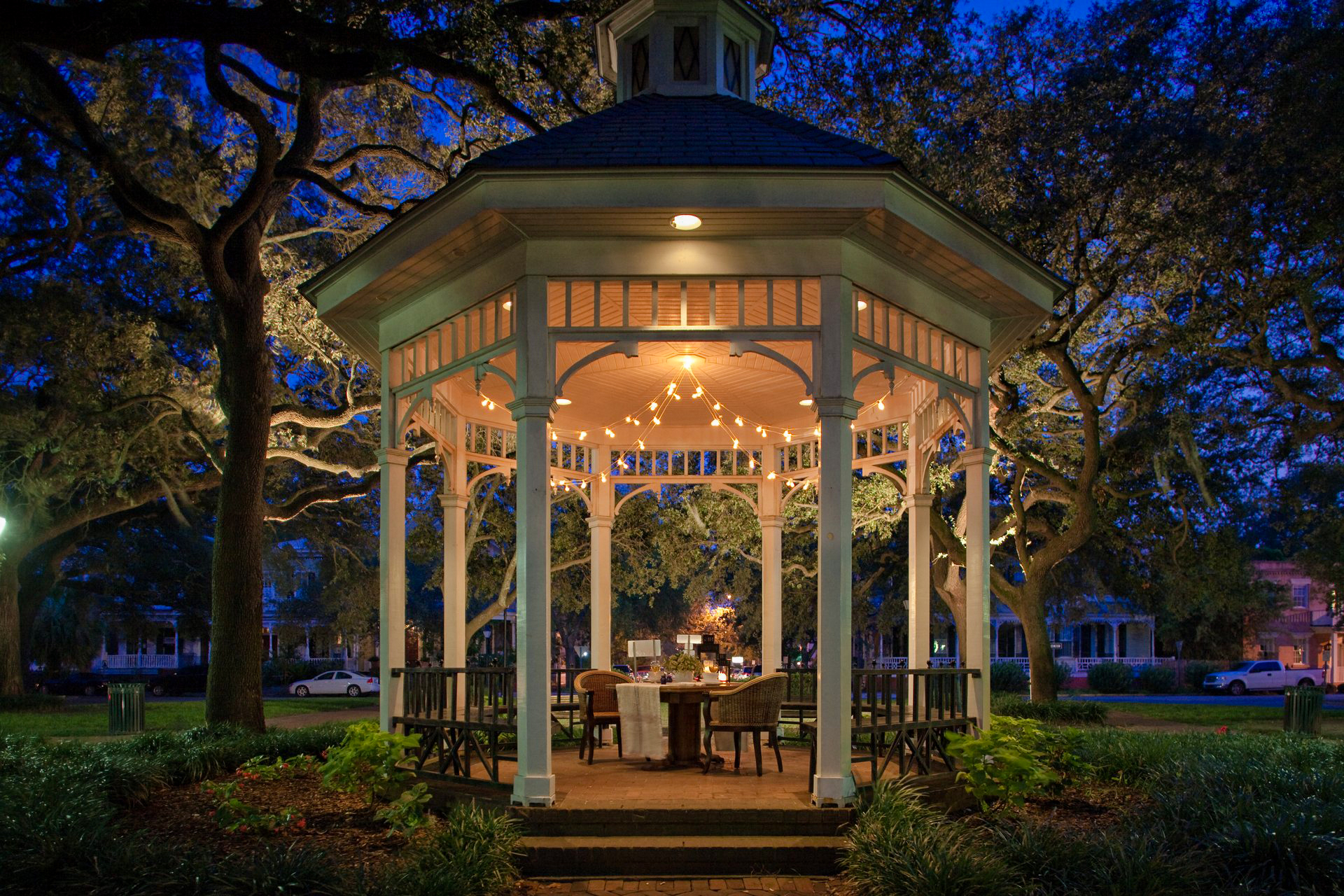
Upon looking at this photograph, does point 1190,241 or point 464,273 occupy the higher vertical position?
point 1190,241

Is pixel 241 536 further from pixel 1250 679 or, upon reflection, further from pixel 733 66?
pixel 1250 679

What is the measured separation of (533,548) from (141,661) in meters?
51.5

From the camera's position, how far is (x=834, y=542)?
784 cm

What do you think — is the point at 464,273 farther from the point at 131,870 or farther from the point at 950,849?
the point at 950,849

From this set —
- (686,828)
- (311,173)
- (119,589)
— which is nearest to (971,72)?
(311,173)

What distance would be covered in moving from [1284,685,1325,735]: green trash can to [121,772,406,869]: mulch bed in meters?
14.9

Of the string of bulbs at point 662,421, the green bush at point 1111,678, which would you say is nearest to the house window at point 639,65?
the string of bulbs at point 662,421

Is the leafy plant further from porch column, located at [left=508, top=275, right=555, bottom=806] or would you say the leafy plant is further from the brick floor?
the brick floor

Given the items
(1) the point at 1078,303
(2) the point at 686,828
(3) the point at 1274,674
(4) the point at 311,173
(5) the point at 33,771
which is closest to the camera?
(2) the point at 686,828

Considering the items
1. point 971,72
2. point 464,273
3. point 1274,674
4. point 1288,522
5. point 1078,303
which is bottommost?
point 1274,674

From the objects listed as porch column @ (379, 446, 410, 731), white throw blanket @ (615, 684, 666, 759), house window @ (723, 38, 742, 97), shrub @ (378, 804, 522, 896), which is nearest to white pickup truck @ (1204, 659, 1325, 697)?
white throw blanket @ (615, 684, 666, 759)

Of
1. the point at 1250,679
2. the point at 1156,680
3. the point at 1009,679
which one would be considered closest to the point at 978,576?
the point at 1009,679

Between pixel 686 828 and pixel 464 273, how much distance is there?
4.79m

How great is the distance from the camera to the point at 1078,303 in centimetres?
1806
